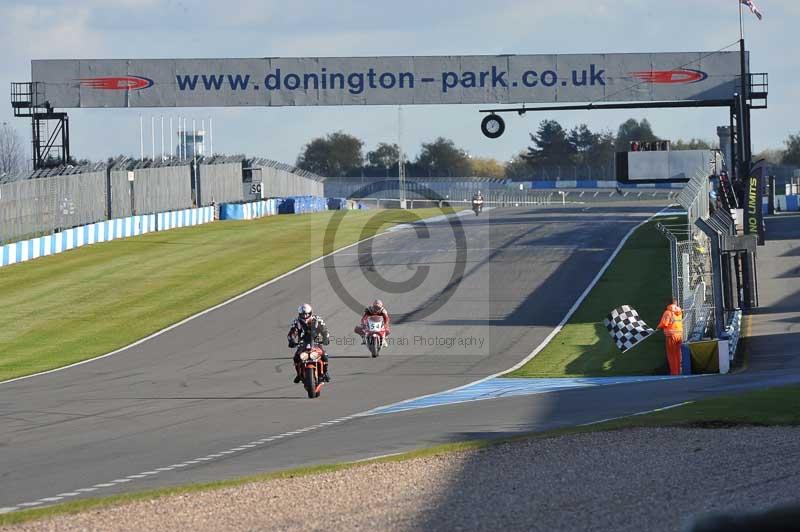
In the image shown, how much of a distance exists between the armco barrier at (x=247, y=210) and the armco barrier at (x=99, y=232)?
908 mm

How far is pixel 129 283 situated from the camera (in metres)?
37.6

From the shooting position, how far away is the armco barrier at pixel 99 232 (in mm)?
41594

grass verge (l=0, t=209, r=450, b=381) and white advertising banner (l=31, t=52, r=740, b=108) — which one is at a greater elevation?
white advertising banner (l=31, t=52, r=740, b=108)

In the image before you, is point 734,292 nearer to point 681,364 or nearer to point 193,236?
point 681,364

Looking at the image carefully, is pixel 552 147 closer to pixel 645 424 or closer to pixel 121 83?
pixel 121 83

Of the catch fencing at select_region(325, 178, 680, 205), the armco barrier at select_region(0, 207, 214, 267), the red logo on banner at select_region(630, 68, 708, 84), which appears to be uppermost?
the red logo on banner at select_region(630, 68, 708, 84)

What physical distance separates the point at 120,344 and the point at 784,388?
16511mm

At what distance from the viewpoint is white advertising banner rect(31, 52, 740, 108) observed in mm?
41750

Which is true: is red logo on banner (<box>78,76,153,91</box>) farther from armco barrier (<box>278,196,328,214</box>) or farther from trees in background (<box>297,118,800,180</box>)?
trees in background (<box>297,118,800,180</box>)

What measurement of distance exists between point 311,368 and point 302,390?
170 centimetres

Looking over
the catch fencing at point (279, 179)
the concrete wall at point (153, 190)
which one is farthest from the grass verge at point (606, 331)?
the catch fencing at point (279, 179)

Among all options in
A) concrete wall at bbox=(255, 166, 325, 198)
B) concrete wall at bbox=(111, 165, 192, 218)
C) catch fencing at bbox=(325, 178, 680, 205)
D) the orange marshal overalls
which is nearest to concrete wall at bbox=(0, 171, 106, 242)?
concrete wall at bbox=(111, 165, 192, 218)

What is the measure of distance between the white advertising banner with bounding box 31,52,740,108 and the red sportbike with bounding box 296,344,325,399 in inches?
979

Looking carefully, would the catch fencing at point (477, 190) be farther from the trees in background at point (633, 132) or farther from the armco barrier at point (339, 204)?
the trees in background at point (633, 132)
